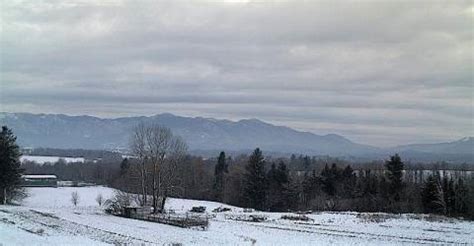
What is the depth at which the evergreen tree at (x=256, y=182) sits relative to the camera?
101 m

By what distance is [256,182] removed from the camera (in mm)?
100562

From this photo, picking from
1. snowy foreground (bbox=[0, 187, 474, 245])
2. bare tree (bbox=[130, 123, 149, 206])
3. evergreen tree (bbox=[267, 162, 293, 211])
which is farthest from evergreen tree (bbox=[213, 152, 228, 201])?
snowy foreground (bbox=[0, 187, 474, 245])

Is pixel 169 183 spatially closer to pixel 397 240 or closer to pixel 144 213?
pixel 144 213

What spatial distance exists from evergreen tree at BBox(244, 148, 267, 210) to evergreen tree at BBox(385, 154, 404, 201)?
21.6 meters

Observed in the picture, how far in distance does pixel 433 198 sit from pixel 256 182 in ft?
103

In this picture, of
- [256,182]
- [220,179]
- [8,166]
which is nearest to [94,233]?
[8,166]

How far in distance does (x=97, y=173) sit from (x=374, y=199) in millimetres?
120396

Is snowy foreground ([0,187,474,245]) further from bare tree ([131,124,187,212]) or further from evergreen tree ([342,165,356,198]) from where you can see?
evergreen tree ([342,165,356,198])

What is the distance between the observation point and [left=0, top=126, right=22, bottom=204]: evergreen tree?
7744 cm

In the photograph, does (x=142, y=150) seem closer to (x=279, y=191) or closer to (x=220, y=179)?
(x=279, y=191)

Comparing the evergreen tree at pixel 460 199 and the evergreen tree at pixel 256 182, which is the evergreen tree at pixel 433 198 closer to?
the evergreen tree at pixel 460 199

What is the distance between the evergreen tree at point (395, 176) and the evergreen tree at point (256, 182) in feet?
71.0

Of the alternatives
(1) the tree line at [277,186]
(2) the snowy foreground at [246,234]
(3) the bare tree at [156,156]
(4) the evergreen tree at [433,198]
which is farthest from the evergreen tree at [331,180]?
(2) the snowy foreground at [246,234]

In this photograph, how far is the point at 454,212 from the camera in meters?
77.0
